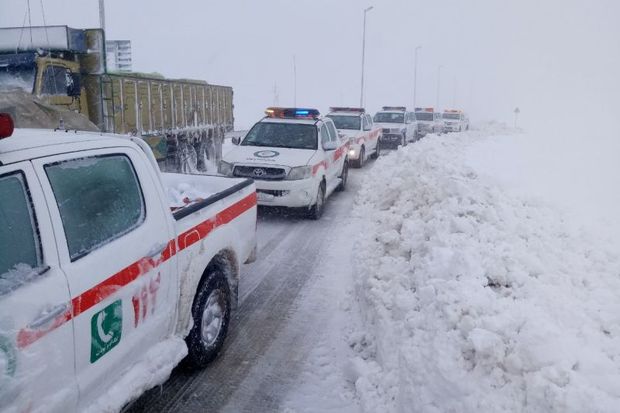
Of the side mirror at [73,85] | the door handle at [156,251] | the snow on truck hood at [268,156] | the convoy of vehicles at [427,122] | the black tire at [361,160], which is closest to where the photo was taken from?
the door handle at [156,251]

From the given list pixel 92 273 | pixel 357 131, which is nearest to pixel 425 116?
pixel 357 131

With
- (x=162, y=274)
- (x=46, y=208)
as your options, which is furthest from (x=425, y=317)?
(x=46, y=208)

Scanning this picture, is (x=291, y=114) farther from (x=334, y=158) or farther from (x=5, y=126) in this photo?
(x=5, y=126)

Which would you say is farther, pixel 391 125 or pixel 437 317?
pixel 391 125

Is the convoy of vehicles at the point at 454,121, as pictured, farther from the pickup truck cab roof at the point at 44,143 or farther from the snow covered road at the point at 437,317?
the pickup truck cab roof at the point at 44,143

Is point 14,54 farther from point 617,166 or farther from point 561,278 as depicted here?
point 617,166

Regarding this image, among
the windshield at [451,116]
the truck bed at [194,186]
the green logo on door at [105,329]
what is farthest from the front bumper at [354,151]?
the windshield at [451,116]

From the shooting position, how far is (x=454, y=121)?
115 feet

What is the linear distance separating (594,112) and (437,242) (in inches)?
3031

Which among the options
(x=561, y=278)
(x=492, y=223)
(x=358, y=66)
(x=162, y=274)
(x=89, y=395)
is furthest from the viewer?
(x=358, y=66)

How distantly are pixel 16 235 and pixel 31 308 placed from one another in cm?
36

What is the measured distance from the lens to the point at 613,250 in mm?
5766

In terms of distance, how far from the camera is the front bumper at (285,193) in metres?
9.34

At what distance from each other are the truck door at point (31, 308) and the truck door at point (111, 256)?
3.1 inches
